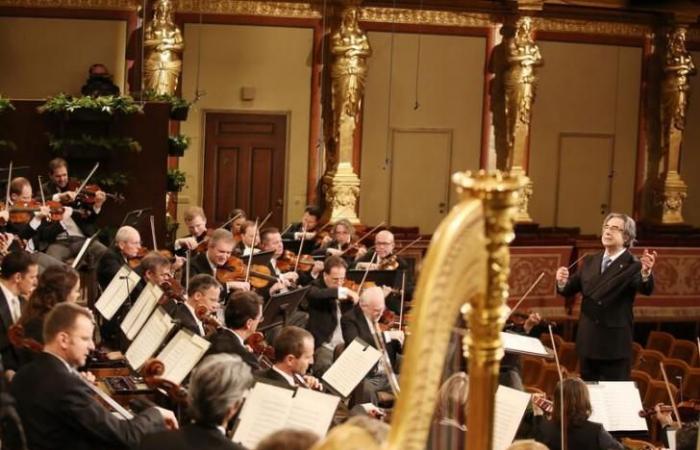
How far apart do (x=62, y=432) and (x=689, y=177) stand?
1220 centimetres

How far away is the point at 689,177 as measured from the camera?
591 inches

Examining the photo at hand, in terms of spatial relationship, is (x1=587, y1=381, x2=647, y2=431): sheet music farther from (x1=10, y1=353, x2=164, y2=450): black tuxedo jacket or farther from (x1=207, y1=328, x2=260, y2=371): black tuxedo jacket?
(x1=10, y1=353, x2=164, y2=450): black tuxedo jacket

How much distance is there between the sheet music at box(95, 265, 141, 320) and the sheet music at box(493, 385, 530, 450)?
2.32m

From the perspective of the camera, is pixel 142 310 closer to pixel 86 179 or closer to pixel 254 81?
pixel 86 179

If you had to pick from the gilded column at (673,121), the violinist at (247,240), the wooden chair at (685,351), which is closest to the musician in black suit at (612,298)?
the wooden chair at (685,351)

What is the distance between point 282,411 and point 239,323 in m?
1.48

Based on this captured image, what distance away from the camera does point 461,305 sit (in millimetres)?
2074

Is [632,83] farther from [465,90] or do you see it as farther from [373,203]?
[373,203]

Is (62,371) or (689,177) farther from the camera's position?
(689,177)

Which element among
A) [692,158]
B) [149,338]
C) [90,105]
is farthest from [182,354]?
[692,158]

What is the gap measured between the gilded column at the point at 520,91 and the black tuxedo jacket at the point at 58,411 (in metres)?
9.56

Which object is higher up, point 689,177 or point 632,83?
point 632,83

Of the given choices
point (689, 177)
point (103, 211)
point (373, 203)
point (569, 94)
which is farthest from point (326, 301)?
point (689, 177)

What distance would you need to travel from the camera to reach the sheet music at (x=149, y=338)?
5430 mm
